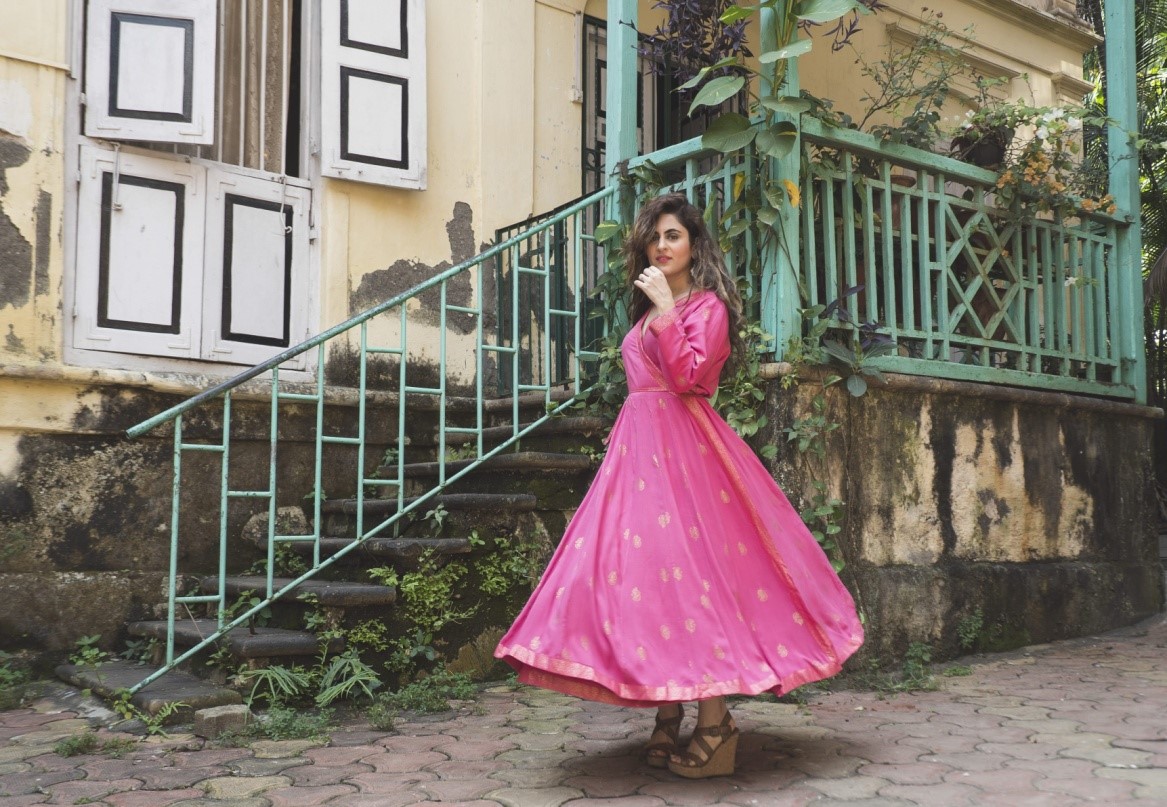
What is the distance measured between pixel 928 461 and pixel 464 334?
254 cm

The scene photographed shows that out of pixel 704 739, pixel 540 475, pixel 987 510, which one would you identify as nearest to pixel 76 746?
pixel 704 739

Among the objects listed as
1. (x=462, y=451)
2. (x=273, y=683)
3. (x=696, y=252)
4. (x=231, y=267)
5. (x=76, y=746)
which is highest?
(x=231, y=267)

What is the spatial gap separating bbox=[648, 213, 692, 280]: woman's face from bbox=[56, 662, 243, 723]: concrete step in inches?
82.6

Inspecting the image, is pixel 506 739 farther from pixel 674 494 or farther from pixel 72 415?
pixel 72 415

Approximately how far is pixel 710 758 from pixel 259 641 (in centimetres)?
181

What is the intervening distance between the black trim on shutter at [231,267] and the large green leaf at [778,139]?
2.60 meters

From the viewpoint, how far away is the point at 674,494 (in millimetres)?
3094

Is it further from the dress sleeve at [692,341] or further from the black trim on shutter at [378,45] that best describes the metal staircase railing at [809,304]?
the dress sleeve at [692,341]

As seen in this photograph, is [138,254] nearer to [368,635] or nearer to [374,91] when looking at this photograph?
[374,91]

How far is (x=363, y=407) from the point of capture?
175 inches

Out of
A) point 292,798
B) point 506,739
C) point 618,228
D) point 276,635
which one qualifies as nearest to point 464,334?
point 618,228

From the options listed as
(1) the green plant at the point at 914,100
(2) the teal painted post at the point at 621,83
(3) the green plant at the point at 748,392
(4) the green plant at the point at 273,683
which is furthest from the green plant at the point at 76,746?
(1) the green plant at the point at 914,100

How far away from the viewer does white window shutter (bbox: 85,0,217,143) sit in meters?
5.10

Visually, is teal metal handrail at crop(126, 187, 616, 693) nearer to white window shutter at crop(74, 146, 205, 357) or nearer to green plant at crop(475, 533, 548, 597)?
green plant at crop(475, 533, 548, 597)
